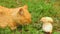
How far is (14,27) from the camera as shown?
15.1ft

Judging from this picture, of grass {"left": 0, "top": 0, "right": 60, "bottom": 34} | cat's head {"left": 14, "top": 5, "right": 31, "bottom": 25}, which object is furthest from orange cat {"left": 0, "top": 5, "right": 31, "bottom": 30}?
grass {"left": 0, "top": 0, "right": 60, "bottom": 34}

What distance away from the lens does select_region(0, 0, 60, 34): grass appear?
4.63 m

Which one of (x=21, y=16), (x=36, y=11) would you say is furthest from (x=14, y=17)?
(x=36, y=11)

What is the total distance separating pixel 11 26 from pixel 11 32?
13 centimetres

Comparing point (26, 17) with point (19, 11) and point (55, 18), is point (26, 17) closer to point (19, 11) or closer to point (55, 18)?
point (19, 11)

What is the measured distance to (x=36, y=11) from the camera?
5.42 metres

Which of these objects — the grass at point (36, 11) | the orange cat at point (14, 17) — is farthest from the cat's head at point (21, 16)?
the grass at point (36, 11)

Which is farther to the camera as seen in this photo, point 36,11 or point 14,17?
point 36,11

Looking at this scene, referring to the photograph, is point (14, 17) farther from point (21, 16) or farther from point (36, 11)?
point (36, 11)

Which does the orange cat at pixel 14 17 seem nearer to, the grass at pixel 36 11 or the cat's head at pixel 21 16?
the cat's head at pixel 21 16

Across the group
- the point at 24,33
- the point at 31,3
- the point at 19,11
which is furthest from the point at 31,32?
the point at 31,3

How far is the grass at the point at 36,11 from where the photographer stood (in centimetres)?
463

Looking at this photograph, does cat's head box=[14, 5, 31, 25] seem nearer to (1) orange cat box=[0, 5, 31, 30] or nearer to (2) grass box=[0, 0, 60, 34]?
(1) orange cat box=[0, 5, 31, 30]

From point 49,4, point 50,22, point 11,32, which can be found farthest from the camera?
point 49,4
